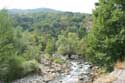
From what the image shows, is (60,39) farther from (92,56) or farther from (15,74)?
(92,56)

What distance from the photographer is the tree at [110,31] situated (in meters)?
25.3

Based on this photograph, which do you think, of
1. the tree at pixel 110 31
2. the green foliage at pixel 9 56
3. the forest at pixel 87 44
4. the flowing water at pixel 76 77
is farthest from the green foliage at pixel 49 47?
the tree at pixel 110 31

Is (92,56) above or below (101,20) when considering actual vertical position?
below

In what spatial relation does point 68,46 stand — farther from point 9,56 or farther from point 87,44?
point 87,44

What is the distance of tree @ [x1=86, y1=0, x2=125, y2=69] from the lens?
25.3m

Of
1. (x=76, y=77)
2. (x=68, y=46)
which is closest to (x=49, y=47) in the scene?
(x=68, y=46)

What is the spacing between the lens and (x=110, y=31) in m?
26.3

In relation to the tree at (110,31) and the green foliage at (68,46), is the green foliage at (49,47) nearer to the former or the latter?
the green foliage at (68,46)

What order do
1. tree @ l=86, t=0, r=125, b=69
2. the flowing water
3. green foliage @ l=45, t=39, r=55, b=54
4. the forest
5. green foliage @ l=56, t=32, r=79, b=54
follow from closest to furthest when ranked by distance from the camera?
tree @ l=86, t=0, r=125, b=69, the forest, the flowing water, green foliage @ l=56, t=32, r=79, b=54, green foliage @ l=45, t=39, r=55, b=54

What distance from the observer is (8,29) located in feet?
149

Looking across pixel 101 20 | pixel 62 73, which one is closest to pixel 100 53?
pixel 101 20

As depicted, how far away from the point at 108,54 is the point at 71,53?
2370 inches

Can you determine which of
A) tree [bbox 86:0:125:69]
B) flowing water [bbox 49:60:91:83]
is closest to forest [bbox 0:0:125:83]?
tree [bbox 86:0:125:69]

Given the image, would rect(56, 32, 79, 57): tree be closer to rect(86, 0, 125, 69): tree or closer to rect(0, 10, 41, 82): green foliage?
rect(0, 10, 41, 82): green foliage
